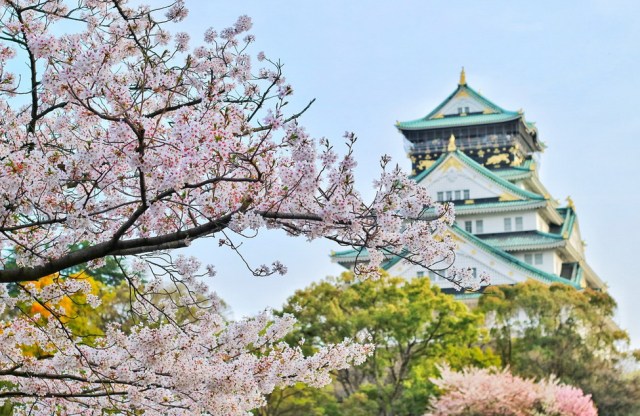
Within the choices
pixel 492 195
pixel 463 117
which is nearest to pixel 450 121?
pixel 463 117

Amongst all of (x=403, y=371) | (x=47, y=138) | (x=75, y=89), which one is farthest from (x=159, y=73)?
(x=403, y=371)

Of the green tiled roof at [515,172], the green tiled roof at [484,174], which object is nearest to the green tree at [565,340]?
the green tiled roof at [484,174]

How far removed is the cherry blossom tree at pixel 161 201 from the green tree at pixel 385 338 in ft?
60.5

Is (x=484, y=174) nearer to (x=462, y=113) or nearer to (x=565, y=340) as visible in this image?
(x=462, y=113)

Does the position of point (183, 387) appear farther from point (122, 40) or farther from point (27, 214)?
point (122, 40)

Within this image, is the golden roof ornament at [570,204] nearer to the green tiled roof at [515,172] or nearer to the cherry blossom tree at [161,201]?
the green tiled roof at [515,172]

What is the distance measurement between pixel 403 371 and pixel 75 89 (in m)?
21.9

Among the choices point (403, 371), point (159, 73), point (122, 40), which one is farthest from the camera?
point (403, 371)

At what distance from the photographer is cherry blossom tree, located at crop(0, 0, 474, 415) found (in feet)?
18.9

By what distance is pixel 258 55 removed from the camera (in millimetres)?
7492

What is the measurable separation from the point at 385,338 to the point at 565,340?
7039 mm

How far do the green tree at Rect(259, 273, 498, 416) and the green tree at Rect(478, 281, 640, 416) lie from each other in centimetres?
287

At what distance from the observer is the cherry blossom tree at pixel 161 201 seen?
5758 mm

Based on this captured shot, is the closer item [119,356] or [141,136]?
[141,136]
